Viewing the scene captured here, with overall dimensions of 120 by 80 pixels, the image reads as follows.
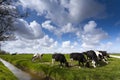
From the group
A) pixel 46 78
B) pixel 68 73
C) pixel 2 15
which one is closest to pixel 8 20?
pixel 2 15

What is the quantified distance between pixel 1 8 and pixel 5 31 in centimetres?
440

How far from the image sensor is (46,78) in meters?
28.9

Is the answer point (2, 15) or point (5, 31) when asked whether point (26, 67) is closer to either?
point (5, 31)

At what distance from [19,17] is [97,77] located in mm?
15229

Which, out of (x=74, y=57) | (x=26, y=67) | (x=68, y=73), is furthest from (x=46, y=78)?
(x=26, y=67)

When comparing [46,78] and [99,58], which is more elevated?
[99,58]

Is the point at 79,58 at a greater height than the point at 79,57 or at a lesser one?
lesser

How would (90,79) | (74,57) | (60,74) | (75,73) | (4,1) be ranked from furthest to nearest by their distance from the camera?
1. (74,57)
2. (4,1)
3. (60,74)
4. (75,73)
5. (90,79)

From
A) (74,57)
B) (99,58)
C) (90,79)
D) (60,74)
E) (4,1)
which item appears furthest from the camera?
(99,58)

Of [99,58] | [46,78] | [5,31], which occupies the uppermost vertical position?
[5,31]

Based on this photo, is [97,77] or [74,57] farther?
[74,57]

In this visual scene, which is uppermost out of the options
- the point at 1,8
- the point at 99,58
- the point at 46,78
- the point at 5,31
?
the point at 1,8

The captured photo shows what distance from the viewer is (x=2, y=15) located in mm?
28672

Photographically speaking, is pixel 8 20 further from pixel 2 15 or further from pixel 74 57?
pixel 74 57
